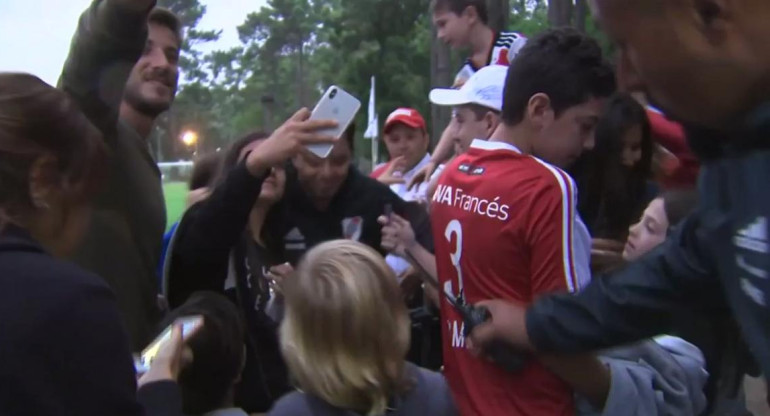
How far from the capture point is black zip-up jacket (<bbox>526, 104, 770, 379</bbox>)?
121 centimetres

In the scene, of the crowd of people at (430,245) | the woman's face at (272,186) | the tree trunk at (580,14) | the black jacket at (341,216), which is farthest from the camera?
the tree trunk at (580,14)

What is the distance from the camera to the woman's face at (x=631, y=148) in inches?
162

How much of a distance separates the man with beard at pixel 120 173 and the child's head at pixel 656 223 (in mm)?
1499

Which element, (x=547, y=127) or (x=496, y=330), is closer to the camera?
(x=496, y=330)

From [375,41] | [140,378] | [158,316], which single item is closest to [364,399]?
[140,378]

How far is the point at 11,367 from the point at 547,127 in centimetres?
178

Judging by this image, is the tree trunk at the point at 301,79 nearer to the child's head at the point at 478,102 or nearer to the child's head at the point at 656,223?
the child's head at the point at 478,102

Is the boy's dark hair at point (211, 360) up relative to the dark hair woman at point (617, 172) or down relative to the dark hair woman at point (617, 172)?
down

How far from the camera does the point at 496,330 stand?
1847 millimetres

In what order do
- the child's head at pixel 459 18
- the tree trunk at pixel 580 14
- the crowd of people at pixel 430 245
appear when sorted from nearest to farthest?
the crowd of people at pixel 430 245 → the child's head at pixel 459 18 → the tree trunk at pixel 580 14

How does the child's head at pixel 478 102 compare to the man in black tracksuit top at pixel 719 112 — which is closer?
the man in black tracksuit top at pixel 719 112

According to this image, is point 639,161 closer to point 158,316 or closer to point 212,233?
point 212,233

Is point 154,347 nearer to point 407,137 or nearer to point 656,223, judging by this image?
point 656,223

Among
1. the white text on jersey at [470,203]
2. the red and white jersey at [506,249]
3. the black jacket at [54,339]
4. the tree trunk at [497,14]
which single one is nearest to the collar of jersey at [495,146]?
the red and white jersey at [506,249]
